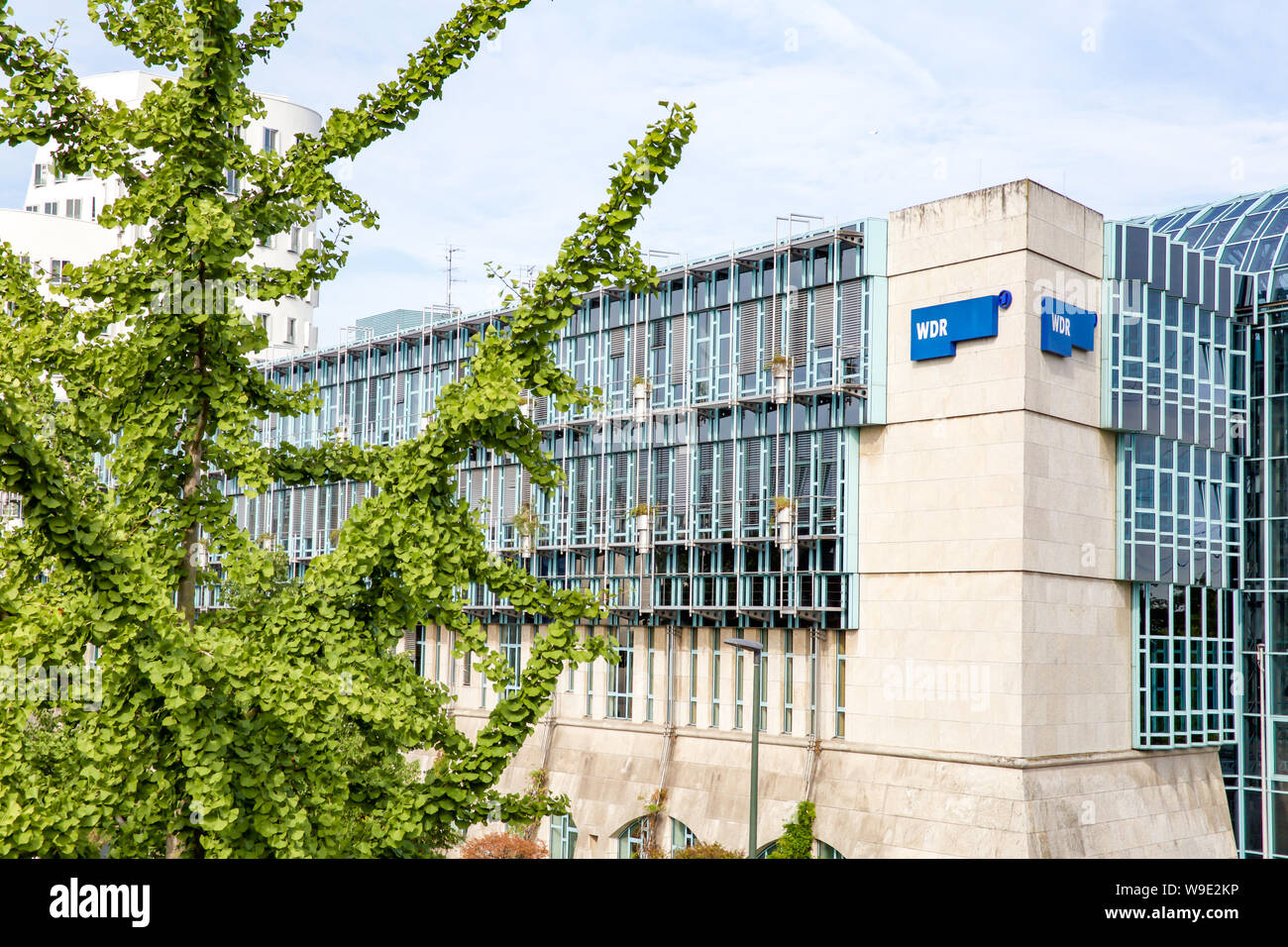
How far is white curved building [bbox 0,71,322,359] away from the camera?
2813 inches

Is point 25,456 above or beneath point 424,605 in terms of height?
above

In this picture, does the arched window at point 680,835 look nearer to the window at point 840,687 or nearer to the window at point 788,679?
the window at point 788,679

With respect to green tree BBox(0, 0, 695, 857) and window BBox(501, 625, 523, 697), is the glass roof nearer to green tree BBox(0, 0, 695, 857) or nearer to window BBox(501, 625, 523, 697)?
window BBox(501, 625, 523, 697)

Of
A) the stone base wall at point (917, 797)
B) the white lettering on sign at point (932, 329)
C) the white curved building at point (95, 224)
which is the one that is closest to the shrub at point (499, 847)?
the stone base wall at point (917, 797)

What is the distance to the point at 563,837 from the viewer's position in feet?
154

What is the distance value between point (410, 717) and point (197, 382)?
3163 mm

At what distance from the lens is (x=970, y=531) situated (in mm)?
37031

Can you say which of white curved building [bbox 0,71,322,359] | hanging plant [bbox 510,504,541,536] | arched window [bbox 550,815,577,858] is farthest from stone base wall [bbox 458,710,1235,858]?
white curved building [bbox 0,71,322,359]

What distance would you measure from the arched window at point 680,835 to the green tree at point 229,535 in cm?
3189

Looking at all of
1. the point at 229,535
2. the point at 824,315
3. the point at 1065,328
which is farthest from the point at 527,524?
the point at 229,535

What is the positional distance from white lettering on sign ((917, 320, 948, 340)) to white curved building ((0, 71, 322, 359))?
38827 millimetres

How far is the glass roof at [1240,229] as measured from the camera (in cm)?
4450
